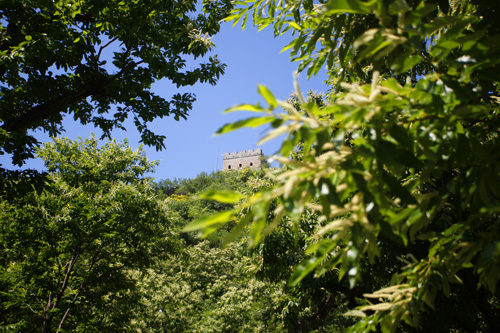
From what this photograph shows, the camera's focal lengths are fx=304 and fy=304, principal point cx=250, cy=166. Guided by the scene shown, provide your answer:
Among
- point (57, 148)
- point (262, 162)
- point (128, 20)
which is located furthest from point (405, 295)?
point (57, 148)

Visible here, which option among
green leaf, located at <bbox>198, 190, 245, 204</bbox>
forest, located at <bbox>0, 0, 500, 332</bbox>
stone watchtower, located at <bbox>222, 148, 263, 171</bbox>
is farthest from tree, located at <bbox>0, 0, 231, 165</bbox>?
stone watchtower, located at <bbox>222, 148, 263, 171</bbox>

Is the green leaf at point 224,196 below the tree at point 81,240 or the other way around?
below

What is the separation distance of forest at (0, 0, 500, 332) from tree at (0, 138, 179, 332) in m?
0.07

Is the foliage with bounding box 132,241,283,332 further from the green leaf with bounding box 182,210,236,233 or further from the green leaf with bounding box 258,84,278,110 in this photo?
the green leaf with bounding box 258,84,278,110

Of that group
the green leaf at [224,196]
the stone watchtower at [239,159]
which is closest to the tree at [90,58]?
the green leaf at [224,196]

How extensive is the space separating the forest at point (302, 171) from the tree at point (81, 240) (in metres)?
0.07

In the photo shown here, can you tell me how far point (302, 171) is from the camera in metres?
0.96

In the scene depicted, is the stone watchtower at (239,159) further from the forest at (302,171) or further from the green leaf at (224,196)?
the green leaf at (224,196)

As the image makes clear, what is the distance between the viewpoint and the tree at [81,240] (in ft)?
36.2

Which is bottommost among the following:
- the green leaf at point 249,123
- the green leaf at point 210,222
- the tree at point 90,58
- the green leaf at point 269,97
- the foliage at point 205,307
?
the green leaf at point 210,222

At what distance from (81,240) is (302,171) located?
510 inches

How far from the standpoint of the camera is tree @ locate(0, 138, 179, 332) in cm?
1102

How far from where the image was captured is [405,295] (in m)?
1.38

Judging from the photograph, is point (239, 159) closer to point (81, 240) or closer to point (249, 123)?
point (81, 240)
